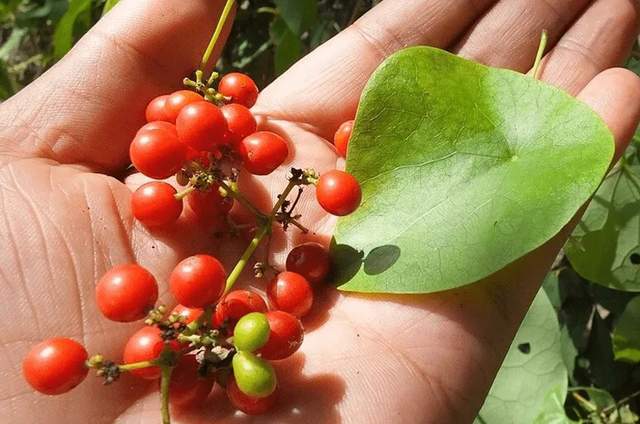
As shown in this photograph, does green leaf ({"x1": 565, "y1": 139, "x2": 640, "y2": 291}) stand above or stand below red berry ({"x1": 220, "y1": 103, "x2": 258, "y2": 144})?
below

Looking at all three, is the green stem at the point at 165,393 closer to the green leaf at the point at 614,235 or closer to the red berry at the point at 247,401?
the red berry at the point at 247,401

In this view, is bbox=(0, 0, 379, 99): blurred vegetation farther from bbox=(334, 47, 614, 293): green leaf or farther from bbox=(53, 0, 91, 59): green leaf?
bbox=(334, 47, 614, 293): green leaf

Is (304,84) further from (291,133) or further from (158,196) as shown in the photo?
(158,196)

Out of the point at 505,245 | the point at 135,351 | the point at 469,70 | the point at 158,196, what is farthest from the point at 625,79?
the point at 135,351

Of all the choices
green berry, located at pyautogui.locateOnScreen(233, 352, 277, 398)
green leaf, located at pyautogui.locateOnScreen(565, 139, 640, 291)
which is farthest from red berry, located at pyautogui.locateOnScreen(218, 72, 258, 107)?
green leaf, located at pyautogui.locateOnScreen(565, 139, 640, 291)

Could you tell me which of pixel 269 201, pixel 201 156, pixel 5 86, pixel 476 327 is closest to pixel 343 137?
pixel 269 201

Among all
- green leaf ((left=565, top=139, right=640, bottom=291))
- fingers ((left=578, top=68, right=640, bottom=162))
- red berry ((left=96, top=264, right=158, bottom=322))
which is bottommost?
green leaf ((left=565, top=139, right=640, bottom=291))

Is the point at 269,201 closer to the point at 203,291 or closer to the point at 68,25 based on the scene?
the point at 203,291
